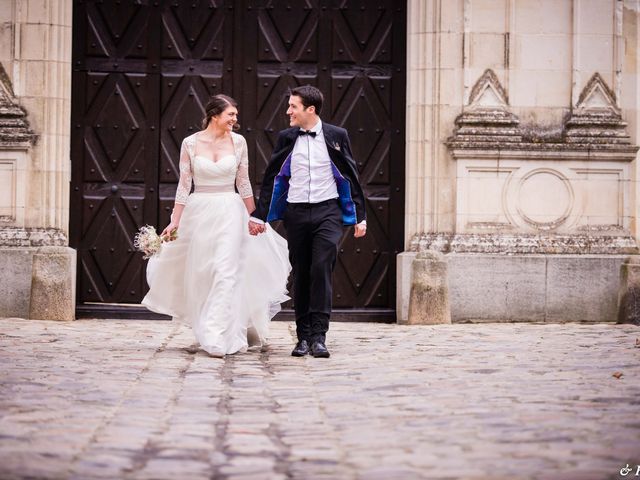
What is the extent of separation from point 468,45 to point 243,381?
6.77 meters

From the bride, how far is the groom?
1.36 ft

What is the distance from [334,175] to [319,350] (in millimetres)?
1403

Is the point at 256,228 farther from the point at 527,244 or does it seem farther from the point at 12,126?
the point at 12,126

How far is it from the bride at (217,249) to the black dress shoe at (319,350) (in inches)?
26.9

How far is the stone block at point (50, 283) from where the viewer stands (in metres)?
13.1

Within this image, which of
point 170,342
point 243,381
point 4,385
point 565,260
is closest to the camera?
point 4,385

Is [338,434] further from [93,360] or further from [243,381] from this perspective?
[93,360]

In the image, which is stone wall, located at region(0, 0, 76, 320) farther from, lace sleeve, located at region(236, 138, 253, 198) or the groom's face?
the groom's face

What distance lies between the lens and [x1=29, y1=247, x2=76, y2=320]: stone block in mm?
13055

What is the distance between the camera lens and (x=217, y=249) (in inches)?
396

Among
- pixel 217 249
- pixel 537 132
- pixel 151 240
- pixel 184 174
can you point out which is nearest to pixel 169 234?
pixel 151 240

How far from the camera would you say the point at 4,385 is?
7496mm

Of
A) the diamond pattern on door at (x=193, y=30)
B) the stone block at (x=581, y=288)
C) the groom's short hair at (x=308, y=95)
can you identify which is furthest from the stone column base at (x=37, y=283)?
the stone block at (x=581, y=288)

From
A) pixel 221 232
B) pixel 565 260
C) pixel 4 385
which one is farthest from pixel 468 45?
pixel 4 385
